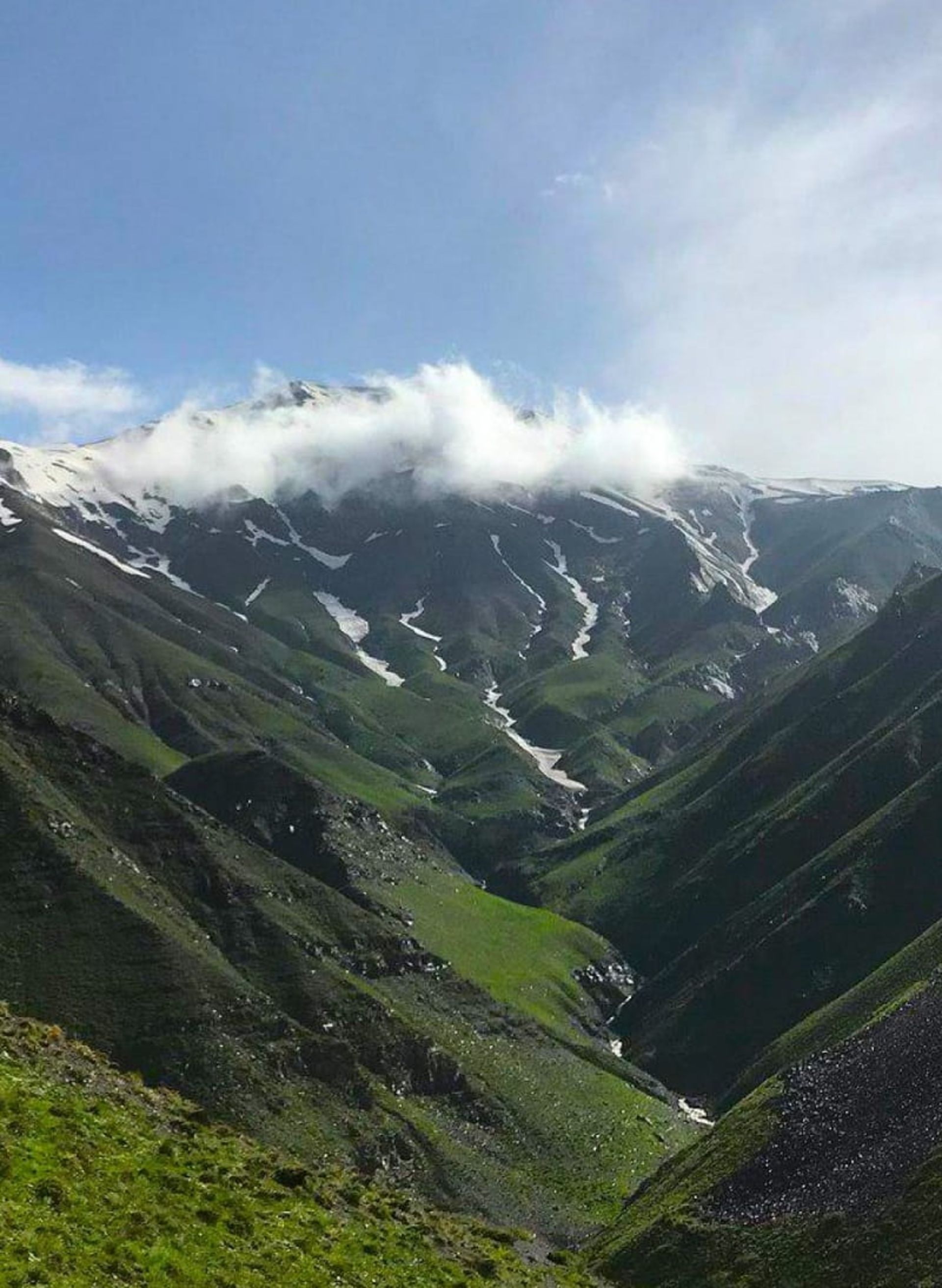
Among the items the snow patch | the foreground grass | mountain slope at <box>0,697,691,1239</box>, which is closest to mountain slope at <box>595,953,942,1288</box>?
mountain slope at <box>0,697,691,1239</box>

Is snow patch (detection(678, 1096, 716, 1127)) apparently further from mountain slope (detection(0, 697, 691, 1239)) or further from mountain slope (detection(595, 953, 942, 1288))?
mountain slope (detection(595, 953, 942, 1288))

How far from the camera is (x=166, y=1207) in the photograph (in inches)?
1410

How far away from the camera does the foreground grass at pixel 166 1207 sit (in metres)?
30.4

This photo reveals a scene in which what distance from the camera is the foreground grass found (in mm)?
30391

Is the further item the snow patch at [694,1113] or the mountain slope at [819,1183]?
the snow patch at [694,1113]

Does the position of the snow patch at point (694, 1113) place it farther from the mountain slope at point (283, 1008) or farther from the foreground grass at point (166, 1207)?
the foreground grass at point (166, 1207)

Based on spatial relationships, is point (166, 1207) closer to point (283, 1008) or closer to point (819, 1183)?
point (819, 1183)

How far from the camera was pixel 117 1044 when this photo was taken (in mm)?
94812

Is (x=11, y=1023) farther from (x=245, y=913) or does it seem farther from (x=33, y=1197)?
(x=245, y=913)

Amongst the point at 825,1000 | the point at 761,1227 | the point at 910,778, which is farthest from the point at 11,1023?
the point at 910,778

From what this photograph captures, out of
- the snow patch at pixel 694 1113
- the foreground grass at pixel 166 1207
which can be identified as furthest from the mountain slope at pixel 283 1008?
the foreground grass at pixel 166 1207

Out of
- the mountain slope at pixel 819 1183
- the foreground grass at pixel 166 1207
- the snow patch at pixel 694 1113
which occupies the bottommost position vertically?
the snow patch at pixel 694 1113

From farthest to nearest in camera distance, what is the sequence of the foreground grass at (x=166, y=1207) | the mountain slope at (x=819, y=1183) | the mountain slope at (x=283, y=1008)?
the mountain slope at (x=283, y=1008) < the mountain slope at (x=819, y=1183) < the foreground grass at (x=166, y=1207)

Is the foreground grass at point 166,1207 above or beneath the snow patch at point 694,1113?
above
